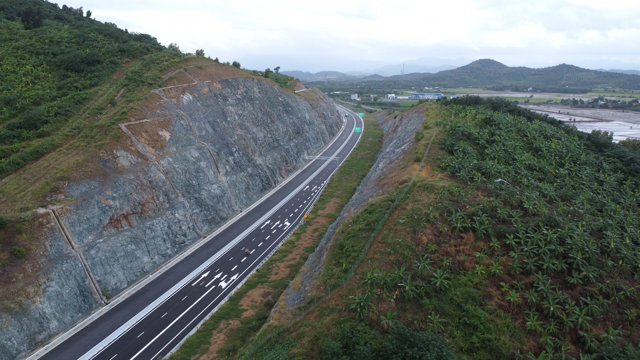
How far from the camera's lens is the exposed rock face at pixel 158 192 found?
27.9 metres

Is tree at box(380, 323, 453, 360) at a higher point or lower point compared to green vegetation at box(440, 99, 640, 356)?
lower

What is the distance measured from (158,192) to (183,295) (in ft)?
52.4

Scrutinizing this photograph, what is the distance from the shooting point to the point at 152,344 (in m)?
25.9

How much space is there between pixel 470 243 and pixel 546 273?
535cm

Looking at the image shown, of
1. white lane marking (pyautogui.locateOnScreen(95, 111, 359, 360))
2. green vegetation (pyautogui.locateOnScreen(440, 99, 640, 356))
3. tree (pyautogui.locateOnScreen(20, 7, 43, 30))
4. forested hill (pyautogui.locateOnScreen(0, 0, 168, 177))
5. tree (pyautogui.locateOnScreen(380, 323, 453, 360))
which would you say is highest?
tree (pyautogui.locateOnScreen(20, 7, 43, 30))

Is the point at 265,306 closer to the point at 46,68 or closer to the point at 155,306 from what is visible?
the point at 155,306

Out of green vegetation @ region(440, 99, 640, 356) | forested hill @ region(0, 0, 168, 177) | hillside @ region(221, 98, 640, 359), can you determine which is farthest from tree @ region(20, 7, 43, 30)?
green vegetation @ region(440, 99, 640, 356)

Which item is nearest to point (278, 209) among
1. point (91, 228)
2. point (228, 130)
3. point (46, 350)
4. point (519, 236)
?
point (228, 130)

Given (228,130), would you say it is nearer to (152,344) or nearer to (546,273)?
(152,344)

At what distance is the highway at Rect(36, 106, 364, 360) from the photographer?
2558 centimetres

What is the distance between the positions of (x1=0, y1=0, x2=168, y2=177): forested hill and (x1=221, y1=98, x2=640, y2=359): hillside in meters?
39.4

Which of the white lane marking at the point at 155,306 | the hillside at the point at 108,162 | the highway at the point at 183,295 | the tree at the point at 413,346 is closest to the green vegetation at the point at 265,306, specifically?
the highway at the point at 183,295

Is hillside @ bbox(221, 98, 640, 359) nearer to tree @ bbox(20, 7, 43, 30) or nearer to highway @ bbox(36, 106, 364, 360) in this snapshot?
highway @ bbox(36, 106, 364, 360)

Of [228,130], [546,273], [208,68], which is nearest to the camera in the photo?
[546,273]
